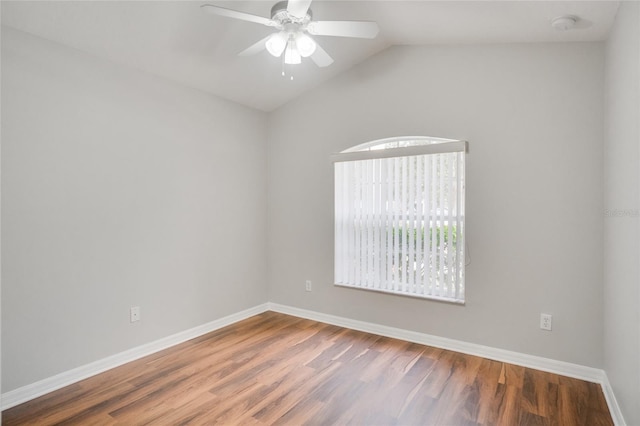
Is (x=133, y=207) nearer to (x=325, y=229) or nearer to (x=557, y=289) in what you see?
(x=325, y=229)

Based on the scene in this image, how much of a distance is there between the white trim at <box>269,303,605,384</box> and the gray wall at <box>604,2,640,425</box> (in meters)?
0.20

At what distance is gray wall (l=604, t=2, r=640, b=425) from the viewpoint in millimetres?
1642

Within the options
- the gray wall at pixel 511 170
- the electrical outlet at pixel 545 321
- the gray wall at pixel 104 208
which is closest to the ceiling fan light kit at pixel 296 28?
the gray wall at pixel 511 170

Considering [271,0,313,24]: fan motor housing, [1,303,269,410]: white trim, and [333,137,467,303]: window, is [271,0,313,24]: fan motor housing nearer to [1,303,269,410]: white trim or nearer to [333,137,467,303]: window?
[333,137,467,303]: window

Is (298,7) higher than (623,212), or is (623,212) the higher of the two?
(298,7)

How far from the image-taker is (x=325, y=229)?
3.72 meters

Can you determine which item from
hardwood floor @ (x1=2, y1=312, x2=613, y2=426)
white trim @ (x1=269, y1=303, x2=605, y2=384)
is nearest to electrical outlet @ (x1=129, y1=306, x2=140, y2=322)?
hardwood floor @ (x1=2, y1=312, x2=613, y2=426)

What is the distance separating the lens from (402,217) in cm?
325

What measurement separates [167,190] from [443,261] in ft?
8.53

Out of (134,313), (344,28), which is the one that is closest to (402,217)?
(344,28)

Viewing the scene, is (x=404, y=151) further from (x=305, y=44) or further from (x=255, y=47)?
(x=255, y=47)

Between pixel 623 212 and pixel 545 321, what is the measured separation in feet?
3.60

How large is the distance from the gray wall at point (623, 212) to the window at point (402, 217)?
98cm

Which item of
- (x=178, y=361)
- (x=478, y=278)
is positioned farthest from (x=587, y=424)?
(x=178, y=361)
